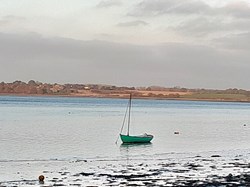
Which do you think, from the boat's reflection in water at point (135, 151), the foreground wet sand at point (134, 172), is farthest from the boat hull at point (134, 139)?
the foreground wet sand at point (134, 172)

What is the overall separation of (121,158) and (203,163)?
239 inches

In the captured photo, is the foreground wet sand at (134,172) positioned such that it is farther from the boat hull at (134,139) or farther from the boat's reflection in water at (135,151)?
the boat hull at (134,139)

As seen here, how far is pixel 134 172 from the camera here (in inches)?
1077

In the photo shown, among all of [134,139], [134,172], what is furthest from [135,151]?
[134,172]

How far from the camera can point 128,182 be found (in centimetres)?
2356

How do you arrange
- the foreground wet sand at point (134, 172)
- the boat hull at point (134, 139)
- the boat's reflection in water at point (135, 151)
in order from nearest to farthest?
1. the foreground wet sand at point (134, 172)
2. the boat's reflection in water at point (135, 151)
3. the boat hull at point (134, 139)

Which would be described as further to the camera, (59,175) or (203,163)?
(203,163)

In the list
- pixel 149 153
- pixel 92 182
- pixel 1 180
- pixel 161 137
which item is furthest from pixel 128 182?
pixel 161 137

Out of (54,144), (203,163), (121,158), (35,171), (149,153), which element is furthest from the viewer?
(54,144)

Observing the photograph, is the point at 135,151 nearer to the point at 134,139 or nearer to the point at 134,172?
the point at 134,139

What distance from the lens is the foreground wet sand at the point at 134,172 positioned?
2373 cm

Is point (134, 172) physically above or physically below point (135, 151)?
above

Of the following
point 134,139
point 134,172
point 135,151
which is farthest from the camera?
point 134,139

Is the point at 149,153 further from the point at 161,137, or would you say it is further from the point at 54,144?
the point at 161,137
